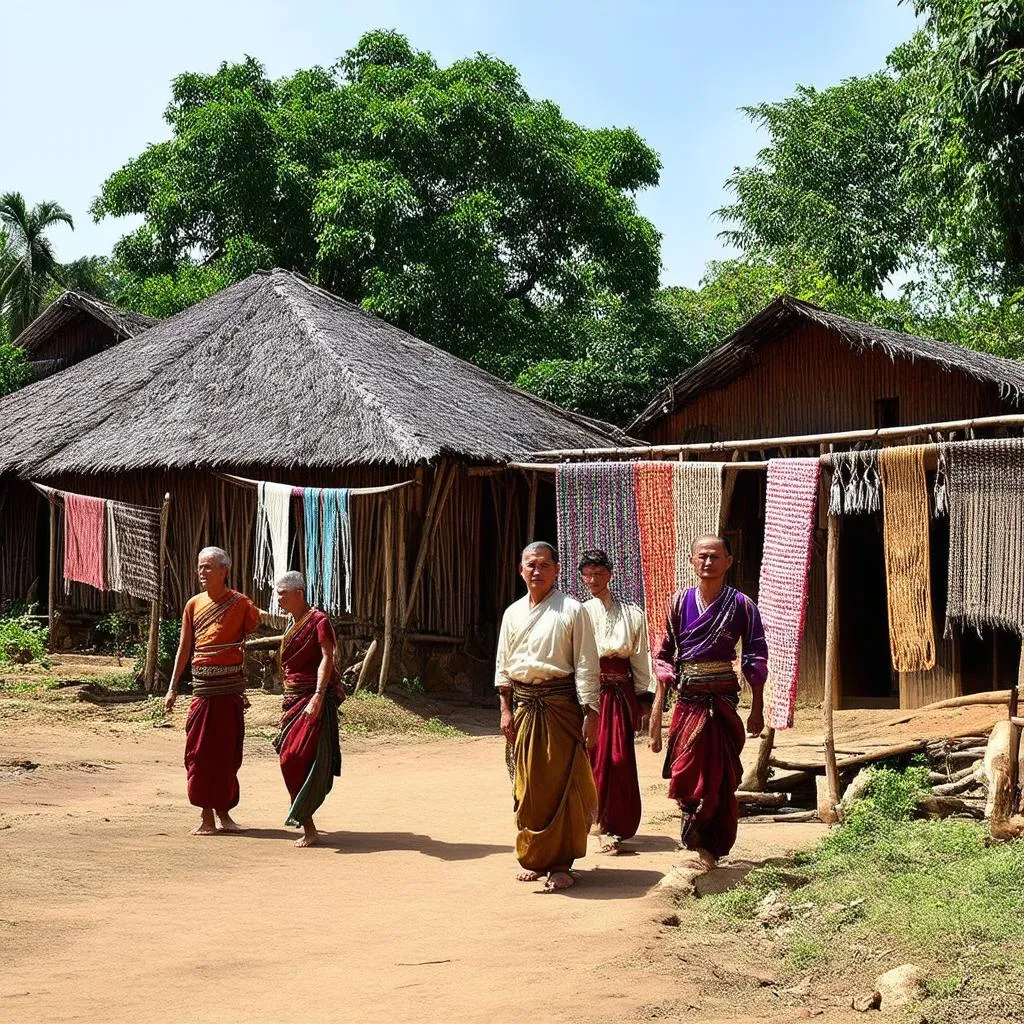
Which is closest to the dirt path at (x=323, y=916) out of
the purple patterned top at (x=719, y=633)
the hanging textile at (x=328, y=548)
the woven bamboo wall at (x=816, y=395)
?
the purple patterned top at (x=719, y=633)

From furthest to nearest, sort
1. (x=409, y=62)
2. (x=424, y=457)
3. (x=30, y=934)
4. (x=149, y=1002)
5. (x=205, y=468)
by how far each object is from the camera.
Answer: (x=409, y=62), (x=205, y=468), (x=424, y=457), (x=30, y=934), (x=149, y=1002)

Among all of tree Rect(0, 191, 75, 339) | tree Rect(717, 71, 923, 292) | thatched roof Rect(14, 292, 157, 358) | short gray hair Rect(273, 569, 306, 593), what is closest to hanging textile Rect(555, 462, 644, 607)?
short gray hair Rect(273, 569, 306, 593)

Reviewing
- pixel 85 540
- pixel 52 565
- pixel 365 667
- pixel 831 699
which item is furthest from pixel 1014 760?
pixel 52 565

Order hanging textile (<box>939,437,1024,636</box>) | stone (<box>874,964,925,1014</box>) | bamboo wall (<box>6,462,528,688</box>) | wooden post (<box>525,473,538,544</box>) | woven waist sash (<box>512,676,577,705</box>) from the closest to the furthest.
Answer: stone (<box>874,964,925,1014</box>), woven waist sash (<box>512,676,577,705</box>), hanging textile (<box>939,437,1024,636</box>), wooden post (<box>525,473,538,544</box>), bamboo wall (<box>6,462,528,688</box>)

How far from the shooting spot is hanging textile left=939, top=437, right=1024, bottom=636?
739 cm

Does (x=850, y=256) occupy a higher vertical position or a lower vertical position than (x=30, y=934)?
higher

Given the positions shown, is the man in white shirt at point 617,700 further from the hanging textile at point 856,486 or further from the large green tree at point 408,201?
the large green tree at point 408,201

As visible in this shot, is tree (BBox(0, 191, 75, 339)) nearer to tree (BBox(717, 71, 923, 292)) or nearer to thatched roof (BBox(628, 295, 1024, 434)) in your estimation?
tree (BBox(717, 71, 923, 292))

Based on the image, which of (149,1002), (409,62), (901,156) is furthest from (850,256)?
(149,1002)

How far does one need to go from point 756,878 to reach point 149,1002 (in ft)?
8.62

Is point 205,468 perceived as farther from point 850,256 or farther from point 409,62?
point 850,256

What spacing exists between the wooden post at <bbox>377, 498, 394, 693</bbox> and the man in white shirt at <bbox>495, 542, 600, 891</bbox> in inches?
255

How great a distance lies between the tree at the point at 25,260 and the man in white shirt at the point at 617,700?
32.1 m

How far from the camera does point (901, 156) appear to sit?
30.5m
